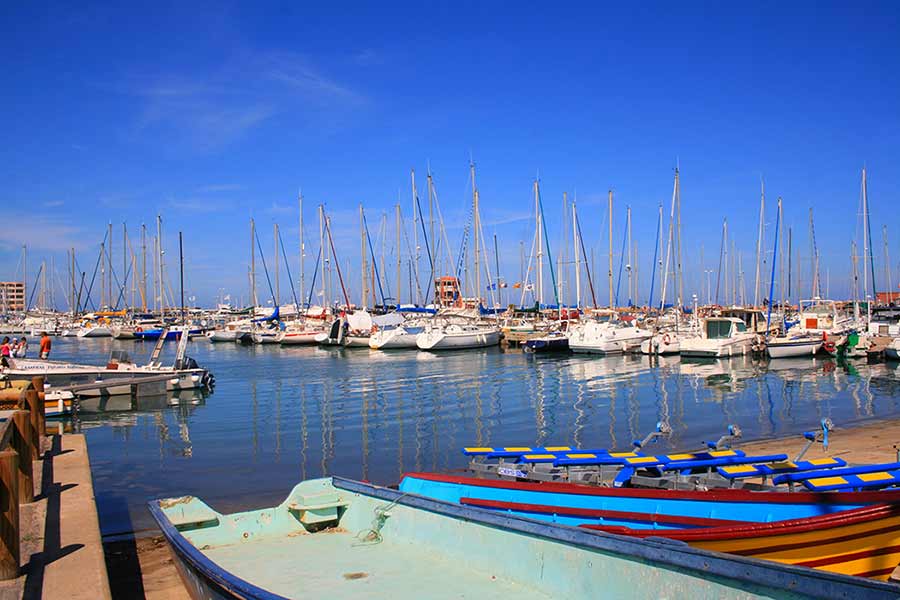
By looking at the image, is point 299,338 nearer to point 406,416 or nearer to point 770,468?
point 406,416

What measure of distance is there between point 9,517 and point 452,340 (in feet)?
167

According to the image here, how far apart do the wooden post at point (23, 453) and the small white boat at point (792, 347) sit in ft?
145

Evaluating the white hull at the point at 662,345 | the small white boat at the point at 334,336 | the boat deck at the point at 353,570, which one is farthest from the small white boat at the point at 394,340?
the boat deck at the point at 353,570

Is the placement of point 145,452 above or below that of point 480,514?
below

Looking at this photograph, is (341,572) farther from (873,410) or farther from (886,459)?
(873,410)

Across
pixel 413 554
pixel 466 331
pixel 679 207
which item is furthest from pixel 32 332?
pixel 413 554

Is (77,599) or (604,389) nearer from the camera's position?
(77,599)

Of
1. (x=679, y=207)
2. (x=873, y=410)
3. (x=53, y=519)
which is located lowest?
(x=873, y=410)

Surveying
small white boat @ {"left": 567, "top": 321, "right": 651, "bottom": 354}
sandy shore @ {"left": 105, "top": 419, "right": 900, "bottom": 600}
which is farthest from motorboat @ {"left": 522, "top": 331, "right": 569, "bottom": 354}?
sandy shore @ {"left": 105, "top": 419, "right": 900, "bottom": 600}

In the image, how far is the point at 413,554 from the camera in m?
7.23

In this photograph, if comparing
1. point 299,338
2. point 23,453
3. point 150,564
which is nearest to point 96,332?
point 299,338

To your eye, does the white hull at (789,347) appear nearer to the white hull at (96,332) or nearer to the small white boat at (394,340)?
the small white boat at (394,340)

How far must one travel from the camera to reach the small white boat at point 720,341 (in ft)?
151

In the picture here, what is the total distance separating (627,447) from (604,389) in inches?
517
